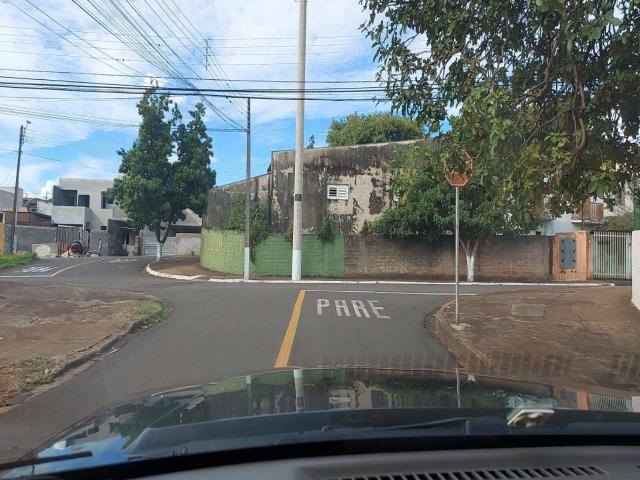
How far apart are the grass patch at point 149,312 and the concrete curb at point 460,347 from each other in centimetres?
567

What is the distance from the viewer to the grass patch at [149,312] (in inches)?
469

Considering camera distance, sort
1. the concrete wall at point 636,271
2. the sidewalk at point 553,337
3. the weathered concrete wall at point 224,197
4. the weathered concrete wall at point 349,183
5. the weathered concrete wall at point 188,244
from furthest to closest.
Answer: the weathered concrete wall at point 188,244 → the weathered concrete wall at point 224,197 → the weathered concrete wall at point 349,183 → the concrete wall at point 636,271 → the sidewalk at point 553,337

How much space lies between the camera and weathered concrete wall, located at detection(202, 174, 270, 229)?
28312 mm

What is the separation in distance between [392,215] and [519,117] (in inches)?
709

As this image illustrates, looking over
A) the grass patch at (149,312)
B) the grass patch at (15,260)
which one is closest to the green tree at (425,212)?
the grass patch at (149,312)

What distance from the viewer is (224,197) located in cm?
3027

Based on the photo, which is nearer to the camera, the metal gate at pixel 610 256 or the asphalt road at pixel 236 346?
the asphalt road at pixel 236 346

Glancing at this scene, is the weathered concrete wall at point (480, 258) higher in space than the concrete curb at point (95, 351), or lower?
higher

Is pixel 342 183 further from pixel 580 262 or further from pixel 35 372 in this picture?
pixel 35 372

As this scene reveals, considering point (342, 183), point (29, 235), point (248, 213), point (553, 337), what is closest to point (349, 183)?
point (342, 183)

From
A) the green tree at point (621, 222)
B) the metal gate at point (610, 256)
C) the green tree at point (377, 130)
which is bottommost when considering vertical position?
the metal gate at point (610, 256)

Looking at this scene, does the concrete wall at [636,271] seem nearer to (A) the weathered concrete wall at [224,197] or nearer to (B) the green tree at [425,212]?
(B) the green tree at [425,212]

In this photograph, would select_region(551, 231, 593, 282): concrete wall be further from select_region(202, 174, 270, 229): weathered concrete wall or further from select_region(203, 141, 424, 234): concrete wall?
select_region(202, 174, 270, 229): weathered concrete wall

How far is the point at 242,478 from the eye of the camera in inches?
87.6
